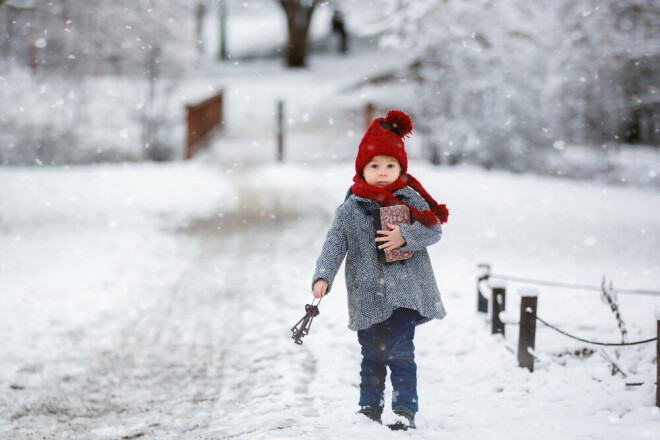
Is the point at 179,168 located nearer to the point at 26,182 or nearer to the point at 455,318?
the point at 26,182

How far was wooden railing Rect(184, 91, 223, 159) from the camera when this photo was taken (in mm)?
17094

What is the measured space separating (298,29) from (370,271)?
3248 centimetres

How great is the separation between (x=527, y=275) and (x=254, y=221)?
4980 mm

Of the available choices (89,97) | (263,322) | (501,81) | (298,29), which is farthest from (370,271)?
(298,29)

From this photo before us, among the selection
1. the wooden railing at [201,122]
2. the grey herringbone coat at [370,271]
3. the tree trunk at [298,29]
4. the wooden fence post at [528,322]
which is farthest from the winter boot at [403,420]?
the tree trunk at [298,29]

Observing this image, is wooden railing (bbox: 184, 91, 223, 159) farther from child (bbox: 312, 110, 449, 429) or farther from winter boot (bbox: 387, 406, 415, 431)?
winter boot (bbox: 387, 406, 415, 431)

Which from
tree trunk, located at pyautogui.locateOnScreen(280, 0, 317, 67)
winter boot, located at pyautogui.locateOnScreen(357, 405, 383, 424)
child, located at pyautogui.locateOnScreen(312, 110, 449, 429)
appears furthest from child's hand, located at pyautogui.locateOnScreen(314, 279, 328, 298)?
tree trunk, located at pyautogui.locateOnScreen(280, 0, 317, 67)

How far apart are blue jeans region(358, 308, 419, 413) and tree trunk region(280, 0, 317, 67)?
97.5 ft

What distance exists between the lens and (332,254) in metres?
3.68

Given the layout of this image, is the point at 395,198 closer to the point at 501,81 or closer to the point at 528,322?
the point at 528,322

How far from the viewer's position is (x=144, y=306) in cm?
709

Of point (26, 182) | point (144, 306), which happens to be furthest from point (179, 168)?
point (144, 306)

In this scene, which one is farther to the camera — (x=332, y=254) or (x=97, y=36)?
(x=97, y=36)

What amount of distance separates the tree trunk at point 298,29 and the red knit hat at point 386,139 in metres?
29.4
